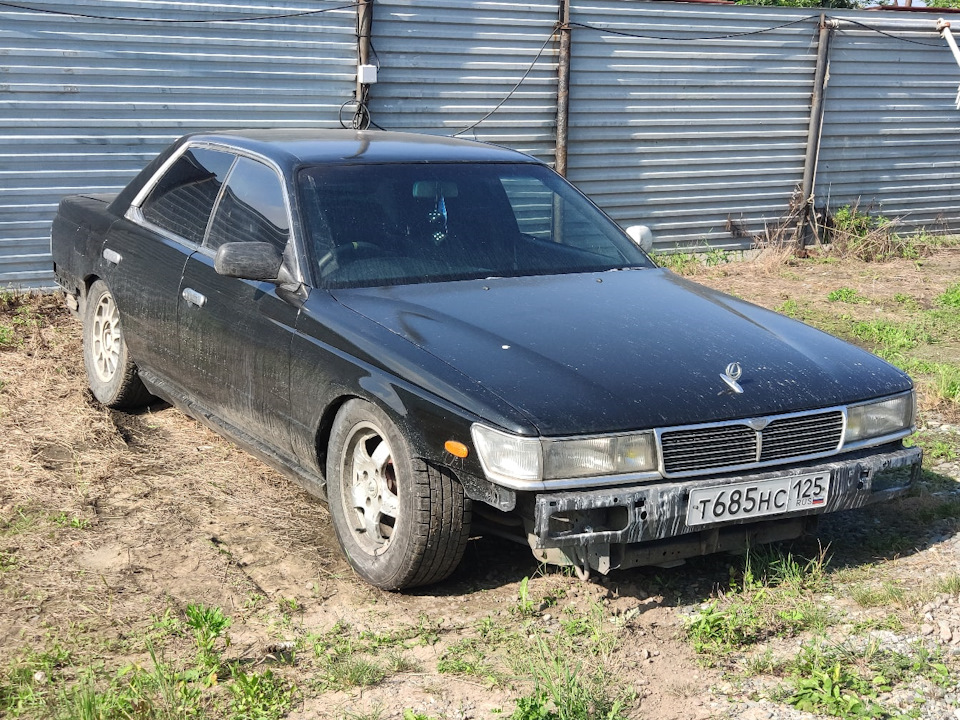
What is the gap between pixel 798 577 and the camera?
4238 mm

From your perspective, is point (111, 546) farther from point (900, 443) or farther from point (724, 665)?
point (900, 443)

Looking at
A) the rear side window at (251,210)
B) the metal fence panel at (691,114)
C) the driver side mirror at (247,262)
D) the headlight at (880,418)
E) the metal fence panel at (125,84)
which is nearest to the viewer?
the headlight at (880,418)

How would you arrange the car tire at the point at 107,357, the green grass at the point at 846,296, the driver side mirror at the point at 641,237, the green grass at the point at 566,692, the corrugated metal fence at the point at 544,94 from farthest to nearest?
the green grass at the point at 846,296 < the corrugated metal fence at the point at 544,94 < the car tire at the point at 107,357 < the driver side mirror at the point at 641,237 < the green grass at the point at 566,692

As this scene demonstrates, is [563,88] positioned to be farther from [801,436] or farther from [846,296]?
[801,436]

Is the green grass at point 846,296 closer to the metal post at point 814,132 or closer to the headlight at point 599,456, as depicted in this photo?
the metal post at point 814,132

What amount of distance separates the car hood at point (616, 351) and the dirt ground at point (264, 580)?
0.74m

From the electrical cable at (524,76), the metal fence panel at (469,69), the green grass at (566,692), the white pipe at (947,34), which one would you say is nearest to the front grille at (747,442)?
the green grass at (566,692)

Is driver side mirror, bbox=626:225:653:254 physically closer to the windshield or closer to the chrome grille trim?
the windshield

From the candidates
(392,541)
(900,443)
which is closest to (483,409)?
(392,541)

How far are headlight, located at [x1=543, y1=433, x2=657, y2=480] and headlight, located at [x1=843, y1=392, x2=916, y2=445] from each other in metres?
0.86

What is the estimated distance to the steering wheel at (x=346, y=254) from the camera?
4.73 meters

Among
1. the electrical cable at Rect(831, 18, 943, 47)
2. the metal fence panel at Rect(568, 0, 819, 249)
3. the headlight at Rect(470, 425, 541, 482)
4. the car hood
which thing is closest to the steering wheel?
the car hood

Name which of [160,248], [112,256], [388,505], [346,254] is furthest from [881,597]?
[112,256]

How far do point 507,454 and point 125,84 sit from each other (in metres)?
6.65
